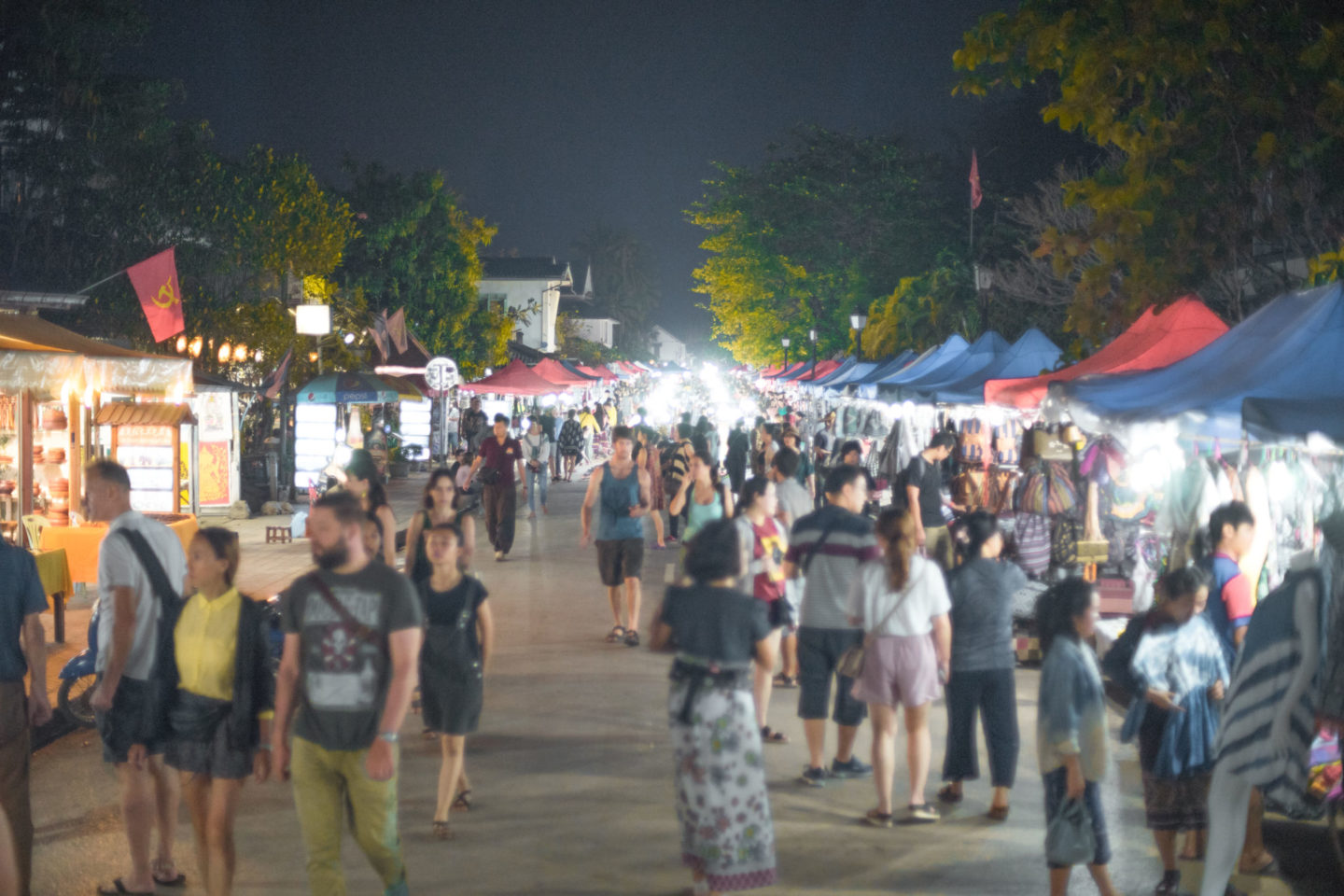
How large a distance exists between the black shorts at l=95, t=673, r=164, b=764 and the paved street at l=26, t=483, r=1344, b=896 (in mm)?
757

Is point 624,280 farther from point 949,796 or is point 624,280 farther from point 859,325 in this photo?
point 949,796

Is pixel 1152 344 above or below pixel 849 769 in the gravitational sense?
above

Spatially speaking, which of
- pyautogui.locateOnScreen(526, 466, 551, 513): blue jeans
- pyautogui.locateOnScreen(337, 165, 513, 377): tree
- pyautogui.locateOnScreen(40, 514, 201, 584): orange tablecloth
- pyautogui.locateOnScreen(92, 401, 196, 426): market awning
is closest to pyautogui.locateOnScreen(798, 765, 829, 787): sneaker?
pyautogui.locateOnScreen(40, 514, 201, 584): orange tablecloth

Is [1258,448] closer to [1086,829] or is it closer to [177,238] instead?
[1086,829]

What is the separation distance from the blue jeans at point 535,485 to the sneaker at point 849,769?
15837mm

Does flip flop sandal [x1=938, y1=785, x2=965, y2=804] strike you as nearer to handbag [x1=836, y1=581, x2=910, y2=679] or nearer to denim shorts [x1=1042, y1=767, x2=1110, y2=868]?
handbag [x1=836, y1=581, x2=910, y2=679]

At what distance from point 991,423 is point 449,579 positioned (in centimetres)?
1319

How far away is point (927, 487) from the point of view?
1234cm

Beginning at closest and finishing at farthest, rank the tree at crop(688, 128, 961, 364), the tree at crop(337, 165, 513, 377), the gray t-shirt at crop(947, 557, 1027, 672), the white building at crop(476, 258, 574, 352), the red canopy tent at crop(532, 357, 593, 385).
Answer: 1. the gray t-shirt at crop(947, 557, 1027, 672)
2. the red canopy tent at crop(532, 357, 593, 385)
3. the tree at crop(337, 165, 513, 377)
4. the tree at crop(688, 128, 961, 364)
5. the white building at crop(476, 258, 574, 352)

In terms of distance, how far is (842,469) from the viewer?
7.27m

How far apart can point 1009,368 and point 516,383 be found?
15406mm

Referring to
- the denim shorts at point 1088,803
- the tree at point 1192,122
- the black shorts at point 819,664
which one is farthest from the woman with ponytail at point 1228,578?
the tree at point 1192,122

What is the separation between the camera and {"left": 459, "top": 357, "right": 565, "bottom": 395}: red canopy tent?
29875 millimetres

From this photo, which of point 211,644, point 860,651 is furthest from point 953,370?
point 211,644
